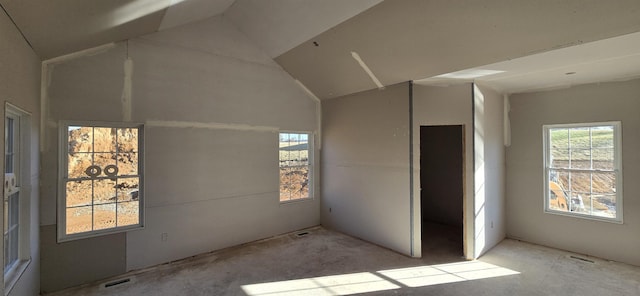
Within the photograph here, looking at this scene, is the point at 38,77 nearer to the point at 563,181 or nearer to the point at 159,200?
the point at 159,200

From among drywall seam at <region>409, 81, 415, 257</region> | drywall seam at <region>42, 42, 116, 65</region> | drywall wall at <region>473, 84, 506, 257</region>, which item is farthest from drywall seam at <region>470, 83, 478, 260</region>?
drywall seam at <region>42, 42, 116, 65</region>

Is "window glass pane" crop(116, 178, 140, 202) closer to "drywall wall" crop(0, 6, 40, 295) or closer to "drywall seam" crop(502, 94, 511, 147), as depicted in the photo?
"drywall wall" crop(0, 6, 40, 295)

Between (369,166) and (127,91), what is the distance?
3.76 metres

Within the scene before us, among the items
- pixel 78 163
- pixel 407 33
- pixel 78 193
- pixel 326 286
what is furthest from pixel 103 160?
pixel 407 33

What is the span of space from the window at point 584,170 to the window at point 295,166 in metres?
4.18

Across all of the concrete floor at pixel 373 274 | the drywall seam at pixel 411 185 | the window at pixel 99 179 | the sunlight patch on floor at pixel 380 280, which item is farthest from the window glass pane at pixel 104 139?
the drywall seam at pixel 411 185

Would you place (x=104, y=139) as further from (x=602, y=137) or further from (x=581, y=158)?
(x=602, y=137)

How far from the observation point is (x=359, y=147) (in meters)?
4.92

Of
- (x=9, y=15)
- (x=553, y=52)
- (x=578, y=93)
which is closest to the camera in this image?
(x=9, y=15)

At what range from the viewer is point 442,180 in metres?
6.02

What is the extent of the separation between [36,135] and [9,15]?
1470 mm

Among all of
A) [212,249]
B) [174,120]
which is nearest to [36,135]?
[174,120]

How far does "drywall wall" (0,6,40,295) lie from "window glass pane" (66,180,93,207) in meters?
0.31

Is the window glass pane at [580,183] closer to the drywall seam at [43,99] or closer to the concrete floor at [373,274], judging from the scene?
the concrete floor at [373,274]
